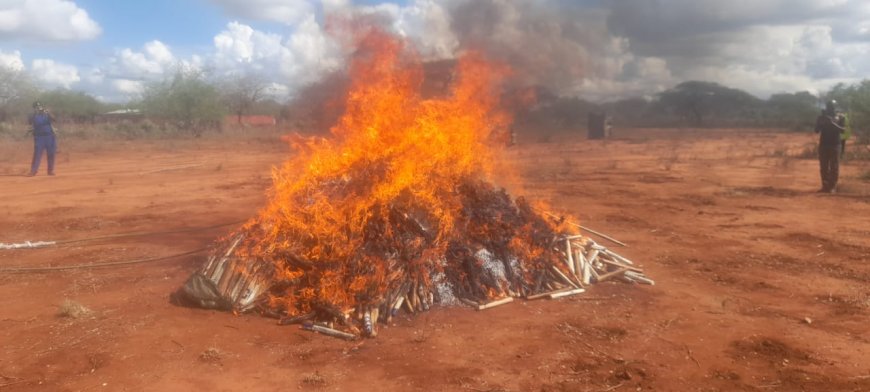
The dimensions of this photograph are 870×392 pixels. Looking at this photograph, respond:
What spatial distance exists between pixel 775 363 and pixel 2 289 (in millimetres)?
8728

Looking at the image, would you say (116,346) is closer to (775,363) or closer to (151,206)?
(775,363)

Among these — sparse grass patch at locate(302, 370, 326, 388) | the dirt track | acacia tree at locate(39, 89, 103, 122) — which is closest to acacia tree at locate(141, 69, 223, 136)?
acacia tree at locate(39, 89, 103, 122)

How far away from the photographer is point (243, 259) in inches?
243

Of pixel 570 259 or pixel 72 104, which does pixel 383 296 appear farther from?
pixel 72 104

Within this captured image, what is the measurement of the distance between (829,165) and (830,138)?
84 centimetres

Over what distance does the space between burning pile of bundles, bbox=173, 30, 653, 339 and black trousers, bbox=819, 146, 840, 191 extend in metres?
8.53

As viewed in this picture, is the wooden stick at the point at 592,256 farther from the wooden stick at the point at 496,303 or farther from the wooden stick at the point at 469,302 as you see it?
the wooden stick at the point at 469,302

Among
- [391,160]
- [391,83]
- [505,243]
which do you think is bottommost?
[505,243]

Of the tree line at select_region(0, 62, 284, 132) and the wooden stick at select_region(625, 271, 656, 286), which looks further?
the tree line at select_region(0, 62, 284, 132)

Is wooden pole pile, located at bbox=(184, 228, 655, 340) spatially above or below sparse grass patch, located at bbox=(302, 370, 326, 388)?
above

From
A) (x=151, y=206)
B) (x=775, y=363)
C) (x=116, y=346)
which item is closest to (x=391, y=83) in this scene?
(x=116, y=346)

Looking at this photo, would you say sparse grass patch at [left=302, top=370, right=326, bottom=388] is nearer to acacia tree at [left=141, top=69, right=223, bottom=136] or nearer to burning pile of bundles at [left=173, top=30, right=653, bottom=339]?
burning pile of bundles at [left=173, top=30, right=653, bottom=339]

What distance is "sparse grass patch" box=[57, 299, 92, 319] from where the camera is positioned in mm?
5828

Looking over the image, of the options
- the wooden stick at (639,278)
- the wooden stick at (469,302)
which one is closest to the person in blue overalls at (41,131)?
the wooden stick at (469,302)
